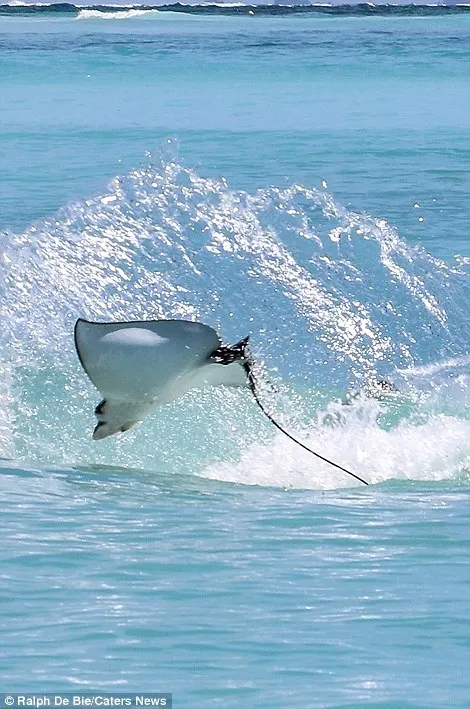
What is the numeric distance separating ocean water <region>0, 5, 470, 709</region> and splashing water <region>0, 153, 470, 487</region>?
0.8 inches

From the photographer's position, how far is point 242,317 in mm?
8711

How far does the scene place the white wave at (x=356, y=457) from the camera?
5.78 metres

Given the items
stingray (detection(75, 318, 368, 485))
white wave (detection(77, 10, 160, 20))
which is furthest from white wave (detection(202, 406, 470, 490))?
white wave (detection(77, 10, 160, 20))

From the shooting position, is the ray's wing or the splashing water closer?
the ray's wing

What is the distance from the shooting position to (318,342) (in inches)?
334

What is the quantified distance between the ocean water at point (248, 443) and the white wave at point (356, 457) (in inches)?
0.7

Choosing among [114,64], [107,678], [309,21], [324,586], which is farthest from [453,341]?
[309,21]

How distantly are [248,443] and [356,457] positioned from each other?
0.57 metres

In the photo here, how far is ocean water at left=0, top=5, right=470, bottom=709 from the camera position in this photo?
12.2ft

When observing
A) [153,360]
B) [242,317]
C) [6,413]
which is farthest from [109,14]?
[153,360]

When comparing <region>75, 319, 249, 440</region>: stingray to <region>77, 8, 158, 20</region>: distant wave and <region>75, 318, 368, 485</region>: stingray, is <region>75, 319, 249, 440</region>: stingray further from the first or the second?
<region>77, 8, 158, 20</region>: distant wave

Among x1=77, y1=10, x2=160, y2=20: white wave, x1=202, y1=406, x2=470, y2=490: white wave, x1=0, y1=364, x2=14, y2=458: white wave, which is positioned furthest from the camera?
x1=77, y1=10, x2=160, y2=20: white wave

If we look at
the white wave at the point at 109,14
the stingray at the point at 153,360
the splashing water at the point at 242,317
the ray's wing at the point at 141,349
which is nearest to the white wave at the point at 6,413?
the splashing water at the point at 242,317

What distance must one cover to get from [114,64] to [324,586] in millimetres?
31185
